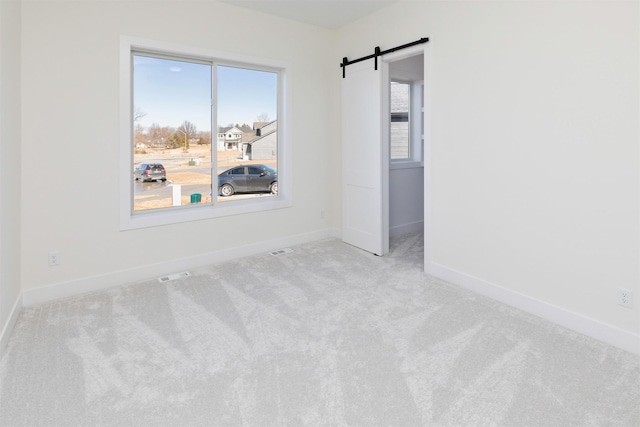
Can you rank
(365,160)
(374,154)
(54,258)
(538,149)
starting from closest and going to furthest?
(538,149), (54,258), (374,154), (365,160)

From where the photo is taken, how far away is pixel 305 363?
211cm

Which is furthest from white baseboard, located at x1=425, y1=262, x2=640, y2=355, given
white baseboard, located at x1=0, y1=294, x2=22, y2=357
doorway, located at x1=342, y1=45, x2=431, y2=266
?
white baseboard, located at x1=0, y1=294, x2=22, y2=357

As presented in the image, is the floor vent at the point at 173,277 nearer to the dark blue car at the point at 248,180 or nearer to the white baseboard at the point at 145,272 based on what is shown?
the white baseboard at the point at 145,272

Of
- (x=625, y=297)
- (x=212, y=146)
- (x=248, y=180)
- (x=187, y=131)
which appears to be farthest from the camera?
(x=248, y=180)

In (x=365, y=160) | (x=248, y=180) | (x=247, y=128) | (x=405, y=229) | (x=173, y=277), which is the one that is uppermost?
(x=247, y=128)

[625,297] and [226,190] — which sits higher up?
[226,190]

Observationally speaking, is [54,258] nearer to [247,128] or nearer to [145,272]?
[145,272]

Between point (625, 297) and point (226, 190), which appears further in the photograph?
point (226, 190)

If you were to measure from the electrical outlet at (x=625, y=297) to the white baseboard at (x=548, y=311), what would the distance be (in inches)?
6.4

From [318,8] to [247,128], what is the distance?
4.84 feet

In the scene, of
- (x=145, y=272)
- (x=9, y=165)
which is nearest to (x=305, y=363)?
(x=145, y=272)

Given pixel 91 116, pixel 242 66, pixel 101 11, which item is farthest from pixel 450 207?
pixel 101 11

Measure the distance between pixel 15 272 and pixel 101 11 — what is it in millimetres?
2154

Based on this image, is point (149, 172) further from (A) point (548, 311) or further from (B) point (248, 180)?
(A) point (548, 311)
